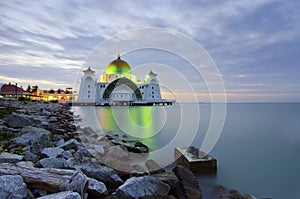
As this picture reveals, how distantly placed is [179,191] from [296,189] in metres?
2.69

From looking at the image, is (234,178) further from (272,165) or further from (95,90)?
(95,90)

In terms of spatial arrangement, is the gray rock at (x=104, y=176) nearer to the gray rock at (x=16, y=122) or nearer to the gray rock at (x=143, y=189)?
the gray rock at (x=143, y=189)

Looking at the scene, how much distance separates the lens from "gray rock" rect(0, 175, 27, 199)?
155 cm

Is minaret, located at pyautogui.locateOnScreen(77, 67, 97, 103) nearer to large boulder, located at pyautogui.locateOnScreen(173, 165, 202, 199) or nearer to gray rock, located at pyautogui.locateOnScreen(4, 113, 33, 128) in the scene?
gray rock, located at pyautogui.locateOnScreen(4, 113, 33, 128)

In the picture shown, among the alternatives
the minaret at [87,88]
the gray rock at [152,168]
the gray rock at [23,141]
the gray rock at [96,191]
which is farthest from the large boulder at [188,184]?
the minaret at [87,88]

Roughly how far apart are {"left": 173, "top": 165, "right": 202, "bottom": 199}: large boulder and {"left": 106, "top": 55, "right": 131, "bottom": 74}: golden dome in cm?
4351

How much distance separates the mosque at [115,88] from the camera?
141 feet

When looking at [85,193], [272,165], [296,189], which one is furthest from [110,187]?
[272,165]

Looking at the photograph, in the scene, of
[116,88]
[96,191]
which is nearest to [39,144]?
[96,191]

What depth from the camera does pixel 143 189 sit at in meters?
2.19

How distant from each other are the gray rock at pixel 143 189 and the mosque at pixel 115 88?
40973mm

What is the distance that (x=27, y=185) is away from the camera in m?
1.78

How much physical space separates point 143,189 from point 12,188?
128cm

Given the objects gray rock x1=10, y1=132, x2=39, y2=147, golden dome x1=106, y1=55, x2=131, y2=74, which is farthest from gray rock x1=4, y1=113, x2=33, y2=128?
golden dome x1=106, y1=55, x2=131, y2=74
